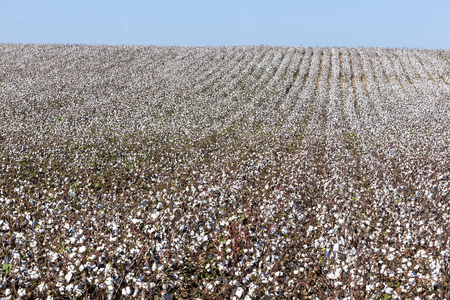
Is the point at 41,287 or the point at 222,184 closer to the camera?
the point at 41,287

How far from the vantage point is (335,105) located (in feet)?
94.6

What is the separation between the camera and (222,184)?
37.4 ft

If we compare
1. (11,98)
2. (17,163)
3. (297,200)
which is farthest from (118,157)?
(11,98)

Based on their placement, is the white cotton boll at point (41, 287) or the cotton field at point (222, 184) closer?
the white cotton boll at point (41, 287)

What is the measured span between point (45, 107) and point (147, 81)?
12362mm

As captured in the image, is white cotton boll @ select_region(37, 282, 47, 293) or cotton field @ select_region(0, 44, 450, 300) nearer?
white cotton boll @ select_region(37, 282, 47, 293)

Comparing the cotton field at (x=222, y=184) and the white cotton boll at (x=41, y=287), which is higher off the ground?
the cotton field at (x=222, y=184)

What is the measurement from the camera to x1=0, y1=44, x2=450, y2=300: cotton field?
6152 millimetres

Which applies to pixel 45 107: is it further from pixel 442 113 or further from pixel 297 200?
pixel 442 113

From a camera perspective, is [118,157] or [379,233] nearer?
[379,233]

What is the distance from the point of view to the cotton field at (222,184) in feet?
20.2

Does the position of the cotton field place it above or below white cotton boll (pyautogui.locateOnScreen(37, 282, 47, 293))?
above

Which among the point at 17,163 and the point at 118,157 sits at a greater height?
the point at 118,157

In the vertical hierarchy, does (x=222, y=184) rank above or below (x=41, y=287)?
above
